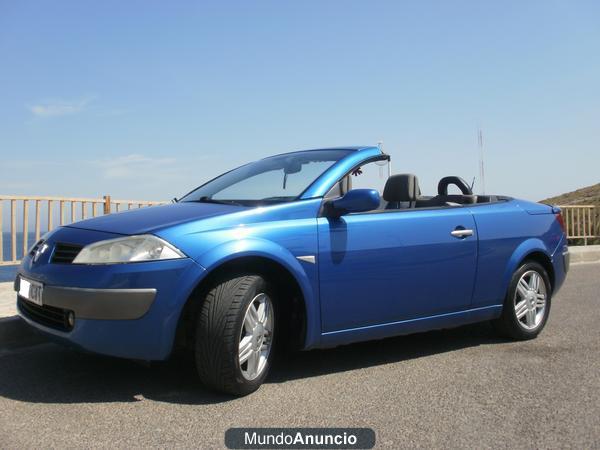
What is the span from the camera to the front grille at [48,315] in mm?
3180

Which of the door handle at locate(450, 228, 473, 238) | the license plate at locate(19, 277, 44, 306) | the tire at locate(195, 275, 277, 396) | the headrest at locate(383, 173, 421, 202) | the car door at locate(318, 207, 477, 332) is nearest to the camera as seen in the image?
the tire at locate(195, 275, 277, 396)

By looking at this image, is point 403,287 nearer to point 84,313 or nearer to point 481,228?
point 481,228

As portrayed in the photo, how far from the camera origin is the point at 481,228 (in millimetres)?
4418

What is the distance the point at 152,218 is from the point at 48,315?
790 millimetres

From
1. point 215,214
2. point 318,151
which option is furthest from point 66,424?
point 318,151

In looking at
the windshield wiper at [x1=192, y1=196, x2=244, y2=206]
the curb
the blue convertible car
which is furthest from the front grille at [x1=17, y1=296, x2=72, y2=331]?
the windshield wiper at [x1=192, y1=196, x2=244, y2=206]

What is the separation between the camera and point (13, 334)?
4.38 m

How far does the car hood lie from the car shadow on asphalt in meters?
0.94

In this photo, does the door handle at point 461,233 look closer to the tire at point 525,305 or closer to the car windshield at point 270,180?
the tire at point 525,305

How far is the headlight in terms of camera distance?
3.06 meters

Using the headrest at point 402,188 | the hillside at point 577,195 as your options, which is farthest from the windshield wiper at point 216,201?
the hillside at point 577,195

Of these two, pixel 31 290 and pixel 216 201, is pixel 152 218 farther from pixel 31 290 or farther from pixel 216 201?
pixel 31 290

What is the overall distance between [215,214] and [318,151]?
139cm

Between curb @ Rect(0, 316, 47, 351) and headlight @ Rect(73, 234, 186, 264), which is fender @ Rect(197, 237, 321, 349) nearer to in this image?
headlight @ Rect(73, 234, 186, 264)
